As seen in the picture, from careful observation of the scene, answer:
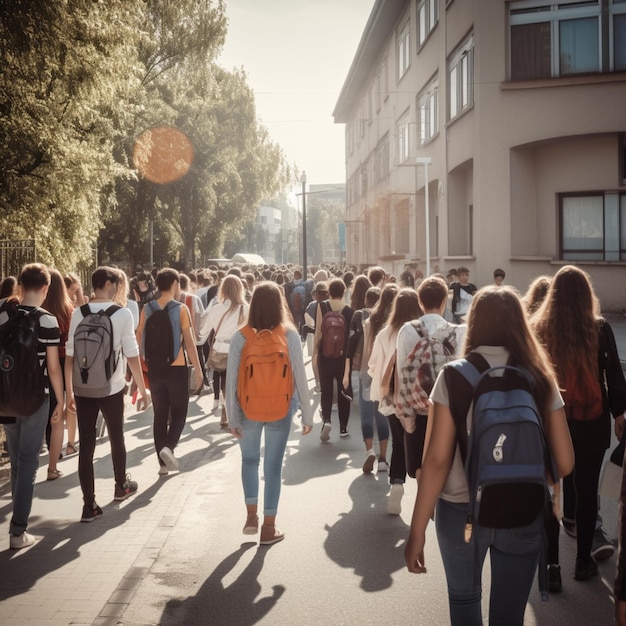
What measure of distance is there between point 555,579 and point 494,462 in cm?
217

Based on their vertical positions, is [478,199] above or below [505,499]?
above

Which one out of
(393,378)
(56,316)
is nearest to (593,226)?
(393,378)

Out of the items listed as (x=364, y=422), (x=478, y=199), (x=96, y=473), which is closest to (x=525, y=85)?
(x=478, y=199)

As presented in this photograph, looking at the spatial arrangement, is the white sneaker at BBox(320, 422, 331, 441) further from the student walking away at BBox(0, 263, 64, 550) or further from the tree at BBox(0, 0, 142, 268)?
the tree at BBox(0, 0, 142, 268)

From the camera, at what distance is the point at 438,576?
5.11 m

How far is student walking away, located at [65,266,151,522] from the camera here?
630cm

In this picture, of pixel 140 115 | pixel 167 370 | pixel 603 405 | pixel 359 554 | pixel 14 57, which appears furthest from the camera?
pixel 140 115

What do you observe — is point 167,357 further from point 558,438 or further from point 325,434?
point 558,438

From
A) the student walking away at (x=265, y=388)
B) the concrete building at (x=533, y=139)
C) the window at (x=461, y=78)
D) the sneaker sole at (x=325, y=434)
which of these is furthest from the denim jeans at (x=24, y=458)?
the window at (x=461, y=78)

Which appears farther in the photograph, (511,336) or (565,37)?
(565,37)

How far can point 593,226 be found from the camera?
77.3 feet

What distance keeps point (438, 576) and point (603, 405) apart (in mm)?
1452

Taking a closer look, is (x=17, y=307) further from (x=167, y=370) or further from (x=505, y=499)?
(x=505, y=499)

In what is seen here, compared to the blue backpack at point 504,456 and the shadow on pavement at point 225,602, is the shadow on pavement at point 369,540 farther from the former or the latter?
the blue backpack at point 504,456
